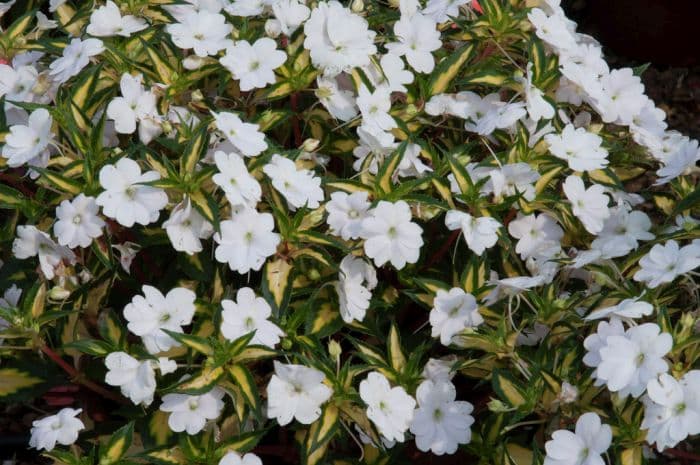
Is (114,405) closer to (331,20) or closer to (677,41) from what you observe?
(331,20)

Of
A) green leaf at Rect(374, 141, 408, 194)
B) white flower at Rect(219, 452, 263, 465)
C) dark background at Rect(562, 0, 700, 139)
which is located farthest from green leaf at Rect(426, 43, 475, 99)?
dark background at Rect(562, 0, 700, 139)

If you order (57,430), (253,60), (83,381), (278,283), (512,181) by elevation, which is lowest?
(83,381)

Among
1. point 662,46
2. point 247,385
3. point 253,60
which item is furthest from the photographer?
point 662,46

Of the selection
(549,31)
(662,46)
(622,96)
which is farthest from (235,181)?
(662,46)

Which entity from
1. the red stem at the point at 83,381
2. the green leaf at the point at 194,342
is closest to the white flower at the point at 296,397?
the green leaf at the point at 194,342

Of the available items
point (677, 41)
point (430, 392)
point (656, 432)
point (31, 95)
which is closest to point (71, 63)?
point (31, 95)

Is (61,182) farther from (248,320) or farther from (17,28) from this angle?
(17,28)

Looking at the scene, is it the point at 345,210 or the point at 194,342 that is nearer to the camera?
the point at 194,342
